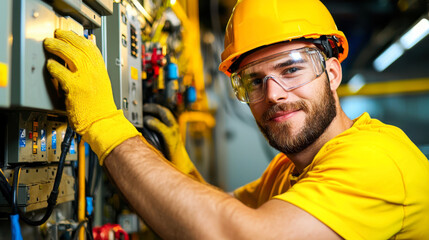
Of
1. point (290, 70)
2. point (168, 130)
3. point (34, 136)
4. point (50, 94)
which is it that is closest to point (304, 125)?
point (290, 70)

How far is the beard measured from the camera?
128 cm

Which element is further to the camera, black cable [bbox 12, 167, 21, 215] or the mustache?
the mustache

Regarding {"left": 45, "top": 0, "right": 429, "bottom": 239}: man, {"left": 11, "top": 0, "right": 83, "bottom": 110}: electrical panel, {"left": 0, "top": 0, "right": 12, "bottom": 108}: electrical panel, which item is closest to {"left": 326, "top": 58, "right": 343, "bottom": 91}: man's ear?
{"left": 45, "top": 0, "right": 429, "bottom": 239}: man

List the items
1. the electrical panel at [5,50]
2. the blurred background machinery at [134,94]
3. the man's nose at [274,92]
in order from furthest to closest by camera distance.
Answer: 1. the man's nose at [274,92]
2. the blurred background machinery at [134,94]
3. the electrical panel at [5,50]

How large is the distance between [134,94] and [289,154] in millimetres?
784

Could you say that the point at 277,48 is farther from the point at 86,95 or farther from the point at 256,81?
the point at 86,95

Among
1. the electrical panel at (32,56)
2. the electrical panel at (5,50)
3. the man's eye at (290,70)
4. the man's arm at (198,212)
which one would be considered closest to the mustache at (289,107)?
the man's eye at (290,70)

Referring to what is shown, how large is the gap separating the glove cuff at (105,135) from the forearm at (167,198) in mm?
28

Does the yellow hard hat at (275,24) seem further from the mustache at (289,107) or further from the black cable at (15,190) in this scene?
the black cable at (15,190)

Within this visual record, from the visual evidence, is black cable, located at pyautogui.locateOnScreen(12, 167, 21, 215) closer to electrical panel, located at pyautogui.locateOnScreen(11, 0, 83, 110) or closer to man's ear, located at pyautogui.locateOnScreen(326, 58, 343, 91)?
electrical panel, located at pyautogui.locateOnScreen(11, 0, 83, 110)

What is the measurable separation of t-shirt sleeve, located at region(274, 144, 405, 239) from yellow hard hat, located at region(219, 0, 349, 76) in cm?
56

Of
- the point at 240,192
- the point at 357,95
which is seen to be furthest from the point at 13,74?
the point at 357,95

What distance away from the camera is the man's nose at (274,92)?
1.27 meters

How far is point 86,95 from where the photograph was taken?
971 millimetres
